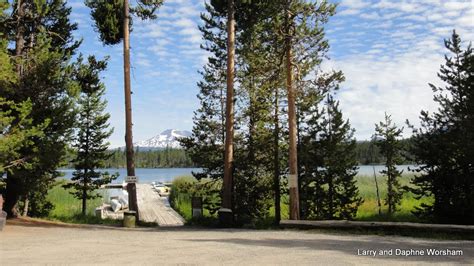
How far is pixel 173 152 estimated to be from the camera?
15300 centimetres

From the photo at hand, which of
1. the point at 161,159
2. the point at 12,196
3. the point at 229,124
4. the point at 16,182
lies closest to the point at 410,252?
the point at 229,124

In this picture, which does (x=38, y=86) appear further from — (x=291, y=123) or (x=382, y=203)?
(x=382, y=203)

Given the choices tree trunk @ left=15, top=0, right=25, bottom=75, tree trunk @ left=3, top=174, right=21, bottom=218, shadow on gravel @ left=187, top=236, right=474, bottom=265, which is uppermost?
tree trunk @ left=15, top=0, right=25, bottom=75

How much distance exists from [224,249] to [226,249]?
4 cm

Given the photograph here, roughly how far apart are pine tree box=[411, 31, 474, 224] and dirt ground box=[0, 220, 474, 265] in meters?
5.40

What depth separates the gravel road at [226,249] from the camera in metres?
7.00

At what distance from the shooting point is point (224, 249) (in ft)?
27.0

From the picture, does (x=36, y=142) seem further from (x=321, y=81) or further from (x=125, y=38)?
(x=321, y=81)

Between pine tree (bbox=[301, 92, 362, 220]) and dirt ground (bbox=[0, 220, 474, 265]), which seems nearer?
dirt ground (bbox=[0, 220, 474, 265])

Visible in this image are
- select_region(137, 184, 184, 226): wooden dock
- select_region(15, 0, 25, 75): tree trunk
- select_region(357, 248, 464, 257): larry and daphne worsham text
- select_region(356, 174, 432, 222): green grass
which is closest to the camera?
select_region(357, 248, 464, 257): larry and daphne worsham text

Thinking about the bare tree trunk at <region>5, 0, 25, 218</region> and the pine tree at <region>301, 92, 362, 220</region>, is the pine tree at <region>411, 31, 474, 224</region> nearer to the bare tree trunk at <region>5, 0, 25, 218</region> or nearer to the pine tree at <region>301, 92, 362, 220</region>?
the pine tree at <region>301, 92, 362, 220</region>

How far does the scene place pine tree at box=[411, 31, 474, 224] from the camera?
44.7ft

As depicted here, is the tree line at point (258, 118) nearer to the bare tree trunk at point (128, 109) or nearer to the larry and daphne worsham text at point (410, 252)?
the bare tree trunk at point (128, 109)

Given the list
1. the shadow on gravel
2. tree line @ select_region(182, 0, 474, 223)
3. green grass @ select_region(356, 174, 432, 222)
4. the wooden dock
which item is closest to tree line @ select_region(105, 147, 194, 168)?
the wooden dock
